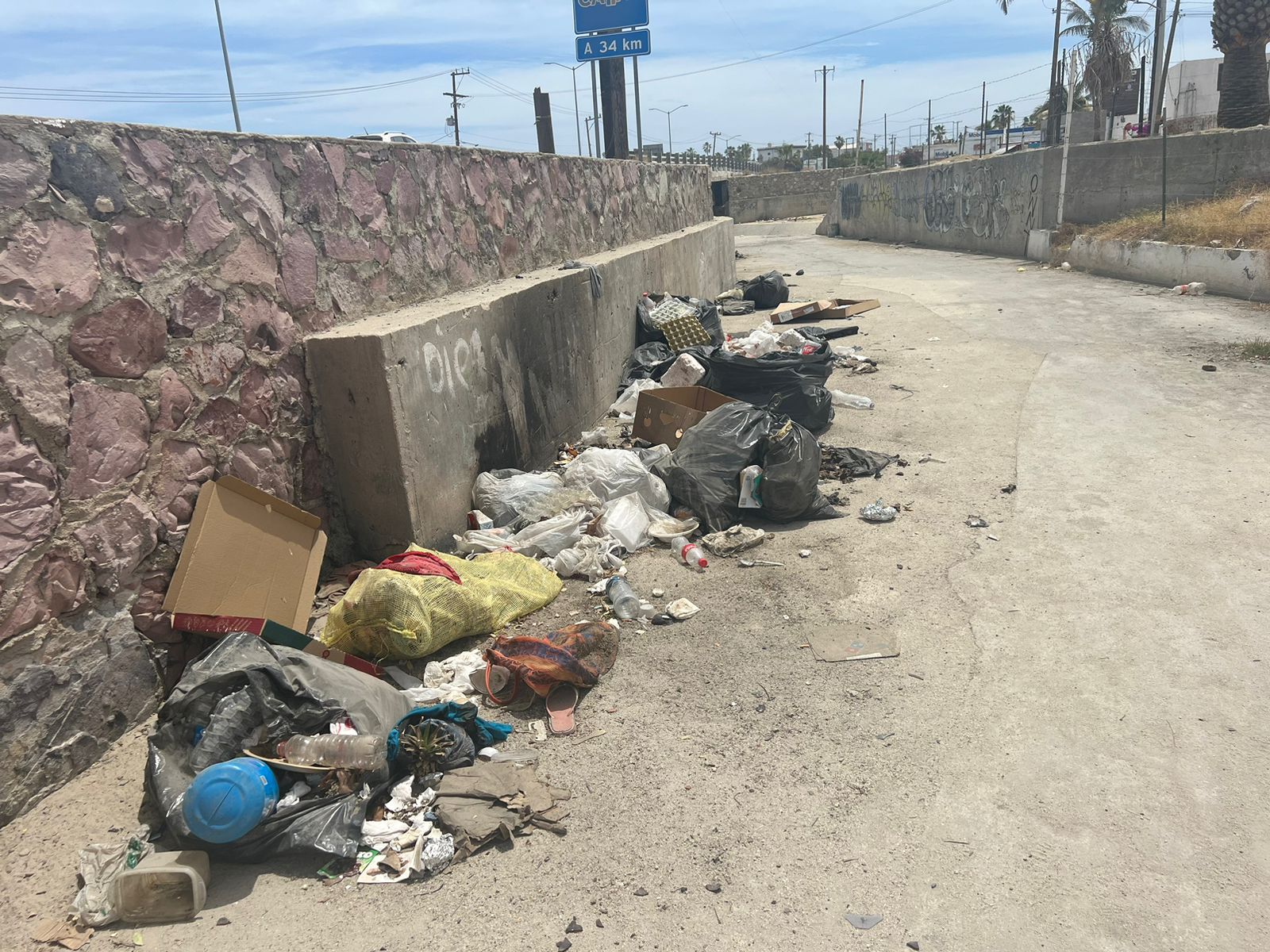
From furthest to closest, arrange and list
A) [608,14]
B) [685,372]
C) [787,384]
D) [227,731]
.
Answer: [608,14] → [685,372] → [787,384] → [227,731]

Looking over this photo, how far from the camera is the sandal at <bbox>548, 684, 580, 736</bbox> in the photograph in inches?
119

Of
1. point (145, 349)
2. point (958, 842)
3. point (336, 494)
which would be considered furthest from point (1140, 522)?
point (145, 349)

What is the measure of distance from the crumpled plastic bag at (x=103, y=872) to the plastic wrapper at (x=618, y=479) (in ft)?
9.32

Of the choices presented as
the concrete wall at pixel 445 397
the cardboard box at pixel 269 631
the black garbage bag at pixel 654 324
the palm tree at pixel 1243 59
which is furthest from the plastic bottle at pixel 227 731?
the palm tree at pixel 1243 59

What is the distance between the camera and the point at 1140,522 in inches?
172

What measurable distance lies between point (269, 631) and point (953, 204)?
21457 millimetres

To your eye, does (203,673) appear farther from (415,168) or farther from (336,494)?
(415,168)

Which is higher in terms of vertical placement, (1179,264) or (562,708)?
(1179,264)

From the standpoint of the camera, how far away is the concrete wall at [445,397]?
3830 millimetres

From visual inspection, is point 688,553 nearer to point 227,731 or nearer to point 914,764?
point 914,764

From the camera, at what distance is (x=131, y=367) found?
290 centimetres

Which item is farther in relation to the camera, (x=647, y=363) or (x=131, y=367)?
(x=647, y=363)

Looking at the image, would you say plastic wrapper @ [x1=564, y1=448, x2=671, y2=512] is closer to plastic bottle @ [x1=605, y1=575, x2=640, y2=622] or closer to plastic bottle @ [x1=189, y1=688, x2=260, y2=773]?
plastic bottle @ [x1=605, y1=575, x2=640, y2=622]

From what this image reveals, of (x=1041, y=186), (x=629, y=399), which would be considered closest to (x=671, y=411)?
(x=629, y=399)
